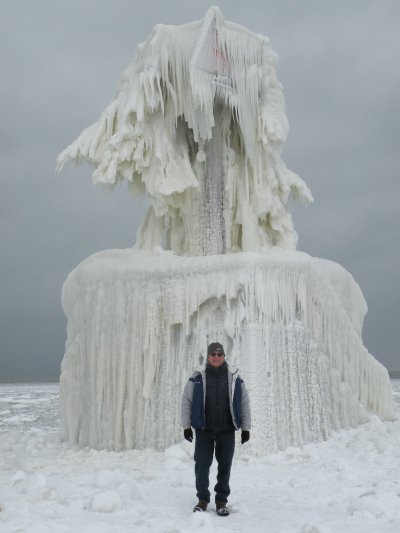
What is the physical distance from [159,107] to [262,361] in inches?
235

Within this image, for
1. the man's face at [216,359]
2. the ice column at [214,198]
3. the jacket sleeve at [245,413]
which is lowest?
the jacket sleeve at [245,413]

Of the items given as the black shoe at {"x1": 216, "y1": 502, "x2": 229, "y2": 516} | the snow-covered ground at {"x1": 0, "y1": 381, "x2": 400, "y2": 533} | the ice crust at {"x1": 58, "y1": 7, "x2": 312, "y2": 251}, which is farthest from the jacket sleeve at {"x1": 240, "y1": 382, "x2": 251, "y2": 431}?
the ice crust at {"x1": 58, "y1": 7, "x2": 312, "y2": 251}

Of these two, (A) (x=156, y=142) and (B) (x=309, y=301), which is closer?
(B) (x=309, y=301)

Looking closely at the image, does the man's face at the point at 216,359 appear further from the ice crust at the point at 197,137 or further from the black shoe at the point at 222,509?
the ice crust at the point at 197,137

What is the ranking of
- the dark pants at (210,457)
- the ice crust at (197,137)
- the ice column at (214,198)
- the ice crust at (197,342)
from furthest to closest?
the ice column at (214,198) → the ice crust at (197,137) → the ice crust at (197,342) → the dark pants at (210,457)

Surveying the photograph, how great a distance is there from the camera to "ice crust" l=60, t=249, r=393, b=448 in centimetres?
1097

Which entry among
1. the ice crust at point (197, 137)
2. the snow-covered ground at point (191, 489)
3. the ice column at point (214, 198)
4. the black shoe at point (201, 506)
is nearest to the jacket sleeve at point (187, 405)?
the black shoe at point (201, 506)

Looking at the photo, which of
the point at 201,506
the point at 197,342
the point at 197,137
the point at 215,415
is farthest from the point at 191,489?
the point at 197,137

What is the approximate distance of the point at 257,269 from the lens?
1121 cm

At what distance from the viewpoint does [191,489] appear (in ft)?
25.8

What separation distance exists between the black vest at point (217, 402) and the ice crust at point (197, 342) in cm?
412

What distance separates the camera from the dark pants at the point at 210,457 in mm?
6621

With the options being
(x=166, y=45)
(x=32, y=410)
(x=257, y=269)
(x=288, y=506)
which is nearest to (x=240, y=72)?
(x=166, y=45)

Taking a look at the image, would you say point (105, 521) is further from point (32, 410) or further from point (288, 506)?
point (32, 410)
